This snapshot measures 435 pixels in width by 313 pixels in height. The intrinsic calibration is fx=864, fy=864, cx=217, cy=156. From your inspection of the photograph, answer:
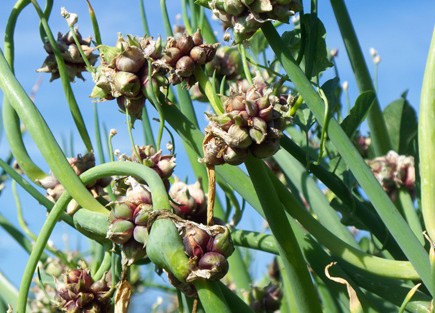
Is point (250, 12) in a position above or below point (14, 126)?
below

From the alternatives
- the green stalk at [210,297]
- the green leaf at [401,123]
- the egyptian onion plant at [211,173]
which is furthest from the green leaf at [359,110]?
the green leaf at [401,123]

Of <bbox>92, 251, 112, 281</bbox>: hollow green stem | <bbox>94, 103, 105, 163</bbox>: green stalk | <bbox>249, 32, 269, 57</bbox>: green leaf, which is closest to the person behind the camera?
<bbox>92, 251, 112, 281</bbox>: hollow green stem

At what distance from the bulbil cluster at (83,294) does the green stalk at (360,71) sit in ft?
1.38

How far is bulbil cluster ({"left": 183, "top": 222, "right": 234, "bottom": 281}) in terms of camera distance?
625mm

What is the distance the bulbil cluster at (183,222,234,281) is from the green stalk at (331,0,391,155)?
18.2 inches

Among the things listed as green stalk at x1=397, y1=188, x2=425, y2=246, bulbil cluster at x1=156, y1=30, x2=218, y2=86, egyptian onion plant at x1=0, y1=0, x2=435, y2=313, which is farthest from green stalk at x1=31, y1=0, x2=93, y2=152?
green stalk at x1=397, y1=188, x2=425, y2=246

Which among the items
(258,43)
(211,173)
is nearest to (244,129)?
(211,173)

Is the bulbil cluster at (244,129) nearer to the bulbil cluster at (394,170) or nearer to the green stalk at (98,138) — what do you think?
the green stalk at (98,138)

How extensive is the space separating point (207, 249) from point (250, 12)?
22cm

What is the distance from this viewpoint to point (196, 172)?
3.63ft

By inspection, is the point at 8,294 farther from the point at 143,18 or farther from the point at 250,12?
the point at 250,12

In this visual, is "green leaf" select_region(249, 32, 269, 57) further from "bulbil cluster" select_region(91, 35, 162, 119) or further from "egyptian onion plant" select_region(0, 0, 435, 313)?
"bulbil cluster" select_region(91, 35, 162, 119)

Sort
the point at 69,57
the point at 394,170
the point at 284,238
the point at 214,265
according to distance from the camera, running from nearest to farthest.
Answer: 1. the point at 214,265
2. the point at 284,238
3. the point at 69,57
4. the point at 394,170

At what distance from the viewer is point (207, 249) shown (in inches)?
25.5
